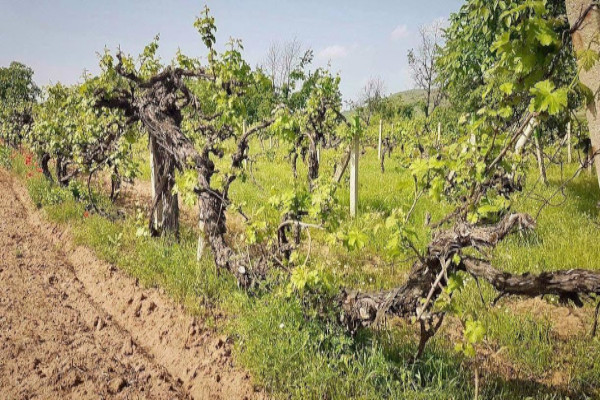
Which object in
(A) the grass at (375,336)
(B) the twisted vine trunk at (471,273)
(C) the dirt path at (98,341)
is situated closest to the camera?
(B) the twisted vine trunk at (471,273)

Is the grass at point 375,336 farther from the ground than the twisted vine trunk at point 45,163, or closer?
closer

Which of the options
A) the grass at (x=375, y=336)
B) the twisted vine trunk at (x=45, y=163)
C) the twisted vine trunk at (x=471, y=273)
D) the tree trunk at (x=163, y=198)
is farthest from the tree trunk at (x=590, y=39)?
the twisted vine trunk at (x=45, y=163)

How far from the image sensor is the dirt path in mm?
3079

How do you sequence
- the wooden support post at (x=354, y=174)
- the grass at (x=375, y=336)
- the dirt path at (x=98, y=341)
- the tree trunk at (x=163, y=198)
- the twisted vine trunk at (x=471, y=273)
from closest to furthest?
the twisted vine trunk at (x=471, y=273) → the grass at (x=375, y=336) → the dirt path at (x=98, y=341) → the tree trunk at (x=163, y=198) → the wooden support post at (x=354, y=174)

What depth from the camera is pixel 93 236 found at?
19.6 feet

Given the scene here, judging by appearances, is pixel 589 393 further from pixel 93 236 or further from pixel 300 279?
pixel 93 236

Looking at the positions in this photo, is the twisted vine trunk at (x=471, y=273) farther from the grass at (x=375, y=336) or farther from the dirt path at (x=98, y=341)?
the dirt path at (x=98, y=341)

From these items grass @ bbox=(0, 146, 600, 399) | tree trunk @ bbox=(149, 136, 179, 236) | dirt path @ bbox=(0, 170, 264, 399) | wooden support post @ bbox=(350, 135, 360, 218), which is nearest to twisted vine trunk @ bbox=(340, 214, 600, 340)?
grass @ bbox=(0, 146, 600, 399)

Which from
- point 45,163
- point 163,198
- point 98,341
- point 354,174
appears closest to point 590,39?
point 98,341

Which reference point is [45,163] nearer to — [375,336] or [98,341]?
[98,341]

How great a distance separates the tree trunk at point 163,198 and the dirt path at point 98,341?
103cm

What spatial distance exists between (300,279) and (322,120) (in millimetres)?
4930

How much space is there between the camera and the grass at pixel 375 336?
275 centimetres

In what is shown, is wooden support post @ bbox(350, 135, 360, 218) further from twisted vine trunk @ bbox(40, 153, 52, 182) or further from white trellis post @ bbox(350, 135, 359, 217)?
twisted vine trunk @ bbox(40, 153, 52, 182)
